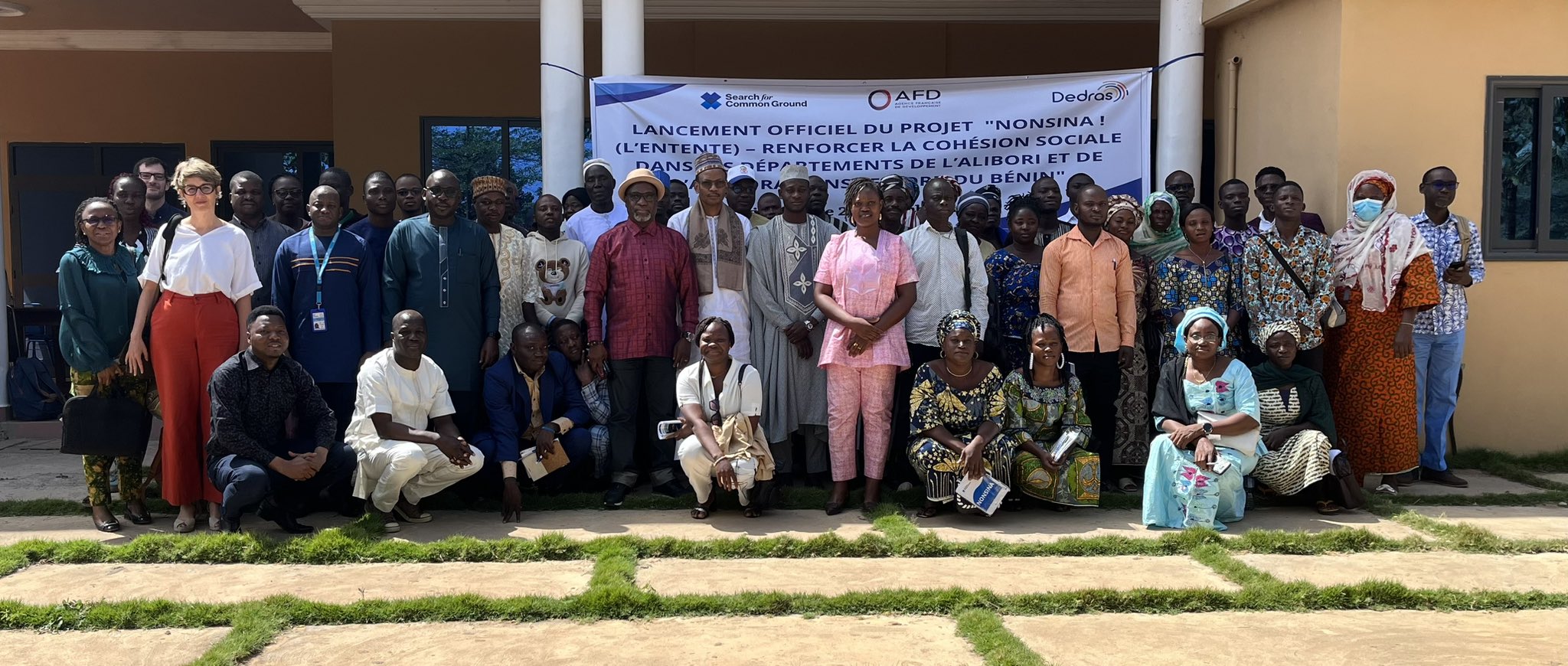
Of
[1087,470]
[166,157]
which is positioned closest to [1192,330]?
[1087,470]

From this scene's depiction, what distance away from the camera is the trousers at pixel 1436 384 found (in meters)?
6.37

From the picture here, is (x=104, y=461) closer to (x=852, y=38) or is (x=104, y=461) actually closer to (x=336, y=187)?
(x=336, y=187)

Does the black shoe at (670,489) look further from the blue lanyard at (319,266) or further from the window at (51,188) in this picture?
the window at (51,188)

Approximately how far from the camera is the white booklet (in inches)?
208

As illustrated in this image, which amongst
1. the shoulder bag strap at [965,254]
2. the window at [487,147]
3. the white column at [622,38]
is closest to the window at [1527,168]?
the shoulder bag strap at [965,254]

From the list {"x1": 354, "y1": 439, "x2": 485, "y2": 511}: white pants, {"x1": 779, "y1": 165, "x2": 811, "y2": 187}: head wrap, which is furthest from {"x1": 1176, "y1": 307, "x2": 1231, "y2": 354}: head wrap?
{"x1": 354, "y1": 439, "x2": 485, "y2": 511}: white pants

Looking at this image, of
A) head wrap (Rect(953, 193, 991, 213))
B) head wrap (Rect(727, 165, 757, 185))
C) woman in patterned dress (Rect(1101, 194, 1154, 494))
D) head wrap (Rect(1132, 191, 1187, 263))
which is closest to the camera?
woman in patterned dress (Rect(1101, 194, 1154, 494))

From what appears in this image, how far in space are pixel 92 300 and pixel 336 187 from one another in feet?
3.93

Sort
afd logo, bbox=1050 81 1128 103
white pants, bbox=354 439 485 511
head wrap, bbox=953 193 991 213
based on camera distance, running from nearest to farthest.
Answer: white pants, bbox=354 439 485 511 → head wrap, bbox=953 193 991 213 → afd logo, bbox=1050 81 1128 103

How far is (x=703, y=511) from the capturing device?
547 centimetres

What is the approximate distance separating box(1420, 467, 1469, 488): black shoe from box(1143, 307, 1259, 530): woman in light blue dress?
1.45 metres

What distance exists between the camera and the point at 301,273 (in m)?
5.53

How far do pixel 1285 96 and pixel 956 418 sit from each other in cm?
344

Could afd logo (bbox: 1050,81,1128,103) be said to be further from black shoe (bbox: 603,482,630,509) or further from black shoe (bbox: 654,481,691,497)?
black shoe (bbox: 603,482,630,509)
